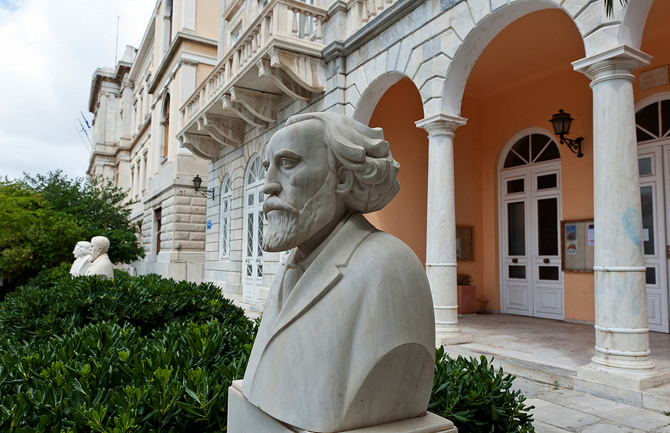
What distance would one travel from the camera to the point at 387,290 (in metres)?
1.60

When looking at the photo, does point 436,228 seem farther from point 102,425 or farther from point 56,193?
point 56,193

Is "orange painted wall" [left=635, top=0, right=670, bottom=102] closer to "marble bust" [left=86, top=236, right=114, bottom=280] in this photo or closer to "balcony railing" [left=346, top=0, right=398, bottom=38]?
"balcony railing" [left=346, top=0, right=398, bottom=38]

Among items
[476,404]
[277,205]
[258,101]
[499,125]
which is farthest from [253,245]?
[277,205]

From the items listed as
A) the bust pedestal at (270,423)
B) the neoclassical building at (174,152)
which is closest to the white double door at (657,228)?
the bust pedestal at (270,423)

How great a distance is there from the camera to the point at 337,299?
162 centimetres

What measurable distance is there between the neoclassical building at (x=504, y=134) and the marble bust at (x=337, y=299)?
3.96 m

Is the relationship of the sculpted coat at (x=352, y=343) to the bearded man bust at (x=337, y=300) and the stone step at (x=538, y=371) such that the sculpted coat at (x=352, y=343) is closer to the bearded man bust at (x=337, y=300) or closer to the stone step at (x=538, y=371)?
the bearded man bust at (x=337, y=300)

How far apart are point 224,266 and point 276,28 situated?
26.9 feet

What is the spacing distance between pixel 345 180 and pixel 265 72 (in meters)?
8.53

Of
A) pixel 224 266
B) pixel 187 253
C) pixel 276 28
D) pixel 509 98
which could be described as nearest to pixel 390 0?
pixel 276 28

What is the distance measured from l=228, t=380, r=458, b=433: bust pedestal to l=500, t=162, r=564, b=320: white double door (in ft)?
28.9

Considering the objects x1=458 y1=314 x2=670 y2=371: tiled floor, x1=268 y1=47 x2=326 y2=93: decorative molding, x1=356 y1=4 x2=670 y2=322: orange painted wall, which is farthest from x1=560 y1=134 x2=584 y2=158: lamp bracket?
x1=268 y1=47 x2=326 y2=93: decorative molding

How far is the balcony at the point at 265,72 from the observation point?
9.46 m

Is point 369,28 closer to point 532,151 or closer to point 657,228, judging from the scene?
point 532,151
